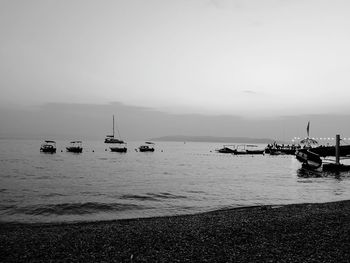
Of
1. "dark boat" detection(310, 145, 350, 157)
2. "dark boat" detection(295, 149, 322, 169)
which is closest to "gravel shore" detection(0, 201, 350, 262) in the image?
"dark boat" detection(295, 149, 322, 169)

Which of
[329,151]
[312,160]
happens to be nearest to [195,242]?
[312,160]

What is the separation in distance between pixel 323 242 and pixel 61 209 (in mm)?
16669

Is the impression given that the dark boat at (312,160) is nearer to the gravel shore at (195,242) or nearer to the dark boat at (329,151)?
the dark boat at (329,151)

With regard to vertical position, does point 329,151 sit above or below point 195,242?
below

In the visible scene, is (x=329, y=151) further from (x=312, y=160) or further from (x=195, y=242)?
(x=195, y=242)

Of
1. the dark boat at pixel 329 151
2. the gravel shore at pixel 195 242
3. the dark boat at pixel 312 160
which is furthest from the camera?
the dark boat at pixel 329 151

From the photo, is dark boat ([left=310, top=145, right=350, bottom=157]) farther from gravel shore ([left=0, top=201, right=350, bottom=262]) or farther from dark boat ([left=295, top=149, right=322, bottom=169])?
gravel shore ([left=0, top=201, right=350, bottom=262])

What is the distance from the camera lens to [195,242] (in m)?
10.2

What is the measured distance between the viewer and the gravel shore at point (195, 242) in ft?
28.6

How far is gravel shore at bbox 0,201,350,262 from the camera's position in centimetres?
873

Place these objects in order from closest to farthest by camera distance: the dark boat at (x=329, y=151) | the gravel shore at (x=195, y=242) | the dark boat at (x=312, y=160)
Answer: the gravel shore at (x=195, y=242) < the dark boat at (x=312, y=160) < the dark boat at (x=329, y=151)

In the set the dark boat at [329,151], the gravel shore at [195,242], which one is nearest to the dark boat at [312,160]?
the dark boat at [329,151]

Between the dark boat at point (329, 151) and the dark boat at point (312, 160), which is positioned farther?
the dark boat at point (329, 151)

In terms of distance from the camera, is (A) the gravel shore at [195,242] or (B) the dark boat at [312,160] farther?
(B) the dark boat at [312,160]
